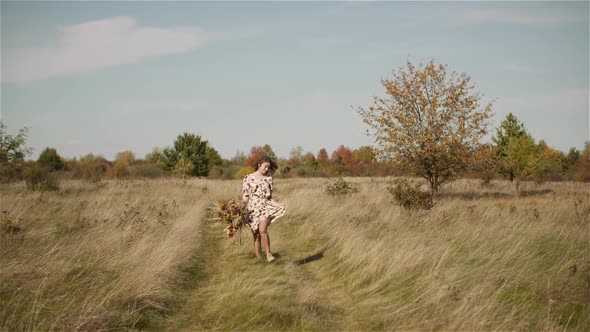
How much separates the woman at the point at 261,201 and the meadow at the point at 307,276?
68 cm

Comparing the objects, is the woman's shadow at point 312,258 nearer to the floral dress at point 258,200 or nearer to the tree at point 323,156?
the floral dress at point 258,200

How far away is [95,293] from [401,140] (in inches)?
554

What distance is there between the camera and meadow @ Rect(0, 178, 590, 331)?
4953 mm

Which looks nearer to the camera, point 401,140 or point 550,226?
point 550,226

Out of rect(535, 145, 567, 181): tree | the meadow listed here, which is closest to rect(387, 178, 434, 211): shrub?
the meadow

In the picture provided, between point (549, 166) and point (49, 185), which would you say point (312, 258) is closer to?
point (49, 185)

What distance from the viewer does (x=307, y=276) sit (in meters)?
7.32

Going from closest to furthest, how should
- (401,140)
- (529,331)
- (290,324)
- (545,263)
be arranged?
(529,331) → (290,324) → (545,263) → (401,140)

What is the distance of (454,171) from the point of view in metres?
17.8

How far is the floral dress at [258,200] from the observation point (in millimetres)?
8398

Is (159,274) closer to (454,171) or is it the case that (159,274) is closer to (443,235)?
(443,235)

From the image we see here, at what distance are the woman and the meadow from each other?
68 centimetres

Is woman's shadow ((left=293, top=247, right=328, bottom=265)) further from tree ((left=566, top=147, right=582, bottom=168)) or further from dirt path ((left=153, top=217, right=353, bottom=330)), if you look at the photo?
tree ((left=566, top=147, right=582, bottom=168))

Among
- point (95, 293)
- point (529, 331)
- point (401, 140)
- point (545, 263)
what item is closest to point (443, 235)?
point (545, 263)
